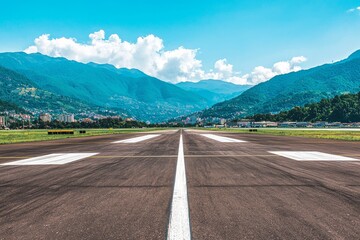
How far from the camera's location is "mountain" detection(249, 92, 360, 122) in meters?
134

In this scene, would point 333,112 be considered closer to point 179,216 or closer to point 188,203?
point 188,203

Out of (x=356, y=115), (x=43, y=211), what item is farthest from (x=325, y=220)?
(x=356, y=115)

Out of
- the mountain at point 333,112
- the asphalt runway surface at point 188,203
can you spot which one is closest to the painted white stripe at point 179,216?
the asphalt runway surface at point 188,203

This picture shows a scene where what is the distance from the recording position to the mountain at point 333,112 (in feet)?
440

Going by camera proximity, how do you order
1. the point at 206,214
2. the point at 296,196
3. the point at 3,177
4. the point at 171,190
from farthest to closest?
the point at 3,177
the point at 171,190
the point at 296,196
the point at 206,214

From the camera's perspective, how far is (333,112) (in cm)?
14162

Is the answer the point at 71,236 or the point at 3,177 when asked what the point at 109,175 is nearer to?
the point at 3,177

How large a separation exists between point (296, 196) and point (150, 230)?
2.74 metres

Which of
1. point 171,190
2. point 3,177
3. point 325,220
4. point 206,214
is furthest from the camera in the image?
point 3,177

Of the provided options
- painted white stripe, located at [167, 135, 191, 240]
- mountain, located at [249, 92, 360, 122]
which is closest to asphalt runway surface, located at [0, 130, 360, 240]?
painted white stripe, located at [167, 135, 191, 240]

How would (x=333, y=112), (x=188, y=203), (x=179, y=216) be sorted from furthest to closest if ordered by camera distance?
(x=333, y=112) < (x=188, y=203) < (x=179, y=216)

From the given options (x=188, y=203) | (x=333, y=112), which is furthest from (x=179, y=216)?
(x=333, y=112)

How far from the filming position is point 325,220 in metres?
3.41

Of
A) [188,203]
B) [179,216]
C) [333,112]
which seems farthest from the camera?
[333,112]
